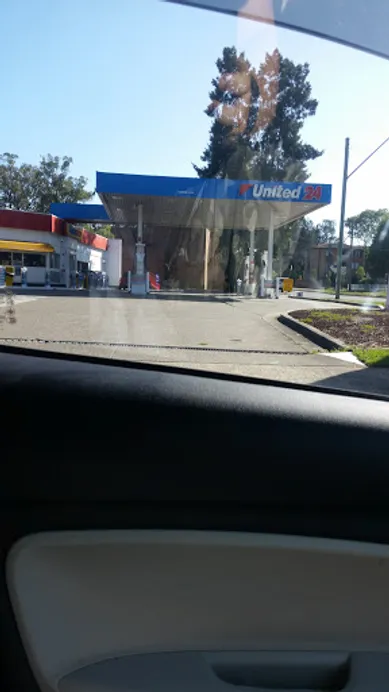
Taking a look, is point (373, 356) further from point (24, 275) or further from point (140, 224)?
point (24, 275)

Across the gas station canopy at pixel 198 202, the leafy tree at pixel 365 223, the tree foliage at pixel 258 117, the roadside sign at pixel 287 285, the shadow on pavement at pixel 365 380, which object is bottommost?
the shadow on pavement at pixel 365 380

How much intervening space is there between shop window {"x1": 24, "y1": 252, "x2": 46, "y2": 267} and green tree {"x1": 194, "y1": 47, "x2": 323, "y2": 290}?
2.53 feet

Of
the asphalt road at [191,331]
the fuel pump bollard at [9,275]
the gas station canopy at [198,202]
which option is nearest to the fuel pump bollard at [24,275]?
the fuel pump bollard at [9,275]

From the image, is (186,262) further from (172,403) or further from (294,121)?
(172,403)

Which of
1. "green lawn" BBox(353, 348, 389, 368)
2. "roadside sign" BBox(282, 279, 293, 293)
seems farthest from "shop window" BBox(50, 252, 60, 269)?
"green lawn" BBox(353, 348, 389, 368)

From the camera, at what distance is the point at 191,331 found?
5.42 metres

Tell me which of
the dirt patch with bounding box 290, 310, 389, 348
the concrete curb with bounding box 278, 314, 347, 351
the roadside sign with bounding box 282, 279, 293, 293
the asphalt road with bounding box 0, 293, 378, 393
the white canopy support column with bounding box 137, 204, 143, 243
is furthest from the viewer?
the concrete curb with bounding box 278, 314, 347, 351

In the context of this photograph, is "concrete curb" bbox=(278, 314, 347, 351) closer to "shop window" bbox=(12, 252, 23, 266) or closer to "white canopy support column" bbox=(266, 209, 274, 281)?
"white canopy support column" bbox=(266, 209, 274, 281)

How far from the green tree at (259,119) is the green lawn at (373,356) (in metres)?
3.83

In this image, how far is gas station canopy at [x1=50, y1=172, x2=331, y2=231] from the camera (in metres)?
2.05

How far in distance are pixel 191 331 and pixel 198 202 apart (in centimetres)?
328

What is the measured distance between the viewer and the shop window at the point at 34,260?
2191 mm

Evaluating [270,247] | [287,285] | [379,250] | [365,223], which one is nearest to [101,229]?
[270,247]

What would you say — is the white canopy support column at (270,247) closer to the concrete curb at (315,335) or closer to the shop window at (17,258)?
the shop window at (17,258)
